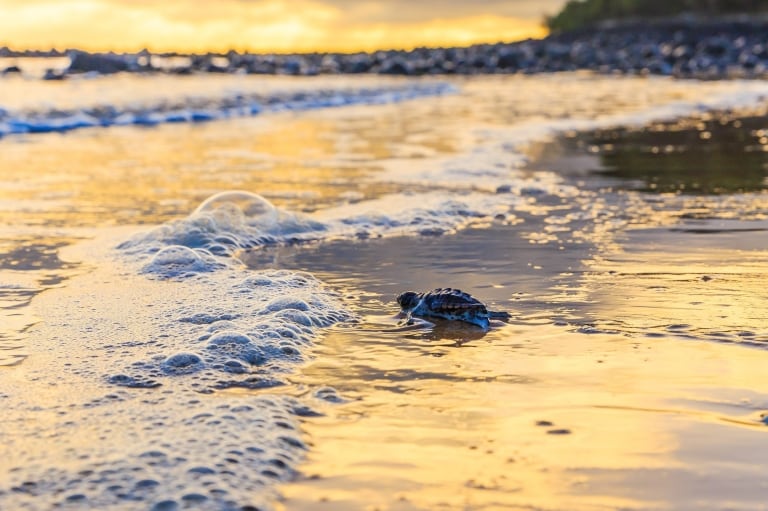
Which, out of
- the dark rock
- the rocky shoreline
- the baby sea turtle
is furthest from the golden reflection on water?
the dark rock

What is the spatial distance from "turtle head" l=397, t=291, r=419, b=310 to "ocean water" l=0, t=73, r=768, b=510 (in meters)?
0.07

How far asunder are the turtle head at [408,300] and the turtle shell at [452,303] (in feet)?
0.17

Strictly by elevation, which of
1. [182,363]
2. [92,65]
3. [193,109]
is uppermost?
[92,65]

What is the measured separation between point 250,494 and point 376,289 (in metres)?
2.18

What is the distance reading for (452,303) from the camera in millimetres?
3957

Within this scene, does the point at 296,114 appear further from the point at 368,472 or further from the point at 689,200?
the point at 368,472

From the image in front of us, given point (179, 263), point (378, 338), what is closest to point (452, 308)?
point (378, 338)

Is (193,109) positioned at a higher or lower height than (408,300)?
higher

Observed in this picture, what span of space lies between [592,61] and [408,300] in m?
41.8

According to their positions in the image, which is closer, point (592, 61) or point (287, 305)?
point (287, 305)

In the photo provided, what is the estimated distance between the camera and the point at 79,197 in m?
7.28

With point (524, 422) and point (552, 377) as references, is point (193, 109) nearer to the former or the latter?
point (552, 377)

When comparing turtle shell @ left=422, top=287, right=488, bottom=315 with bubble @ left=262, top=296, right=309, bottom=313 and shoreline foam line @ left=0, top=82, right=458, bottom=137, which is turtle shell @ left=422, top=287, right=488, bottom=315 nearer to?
bubble @ left=262, top=296, right=309, bottom=313

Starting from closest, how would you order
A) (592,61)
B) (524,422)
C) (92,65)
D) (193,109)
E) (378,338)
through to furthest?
(524,422) → (378,338) → (193,109) → (92,65) → (592,61)
